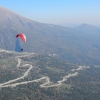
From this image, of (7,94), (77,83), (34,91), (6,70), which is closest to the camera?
(7,94)

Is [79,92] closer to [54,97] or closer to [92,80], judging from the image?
[54,97]

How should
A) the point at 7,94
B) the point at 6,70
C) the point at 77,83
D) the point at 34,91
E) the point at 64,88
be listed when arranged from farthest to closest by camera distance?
1. the point at 6,70
2. the point at 77,83
3. the point at 64,88
4. the point at 34,91
5. the point at 7,94

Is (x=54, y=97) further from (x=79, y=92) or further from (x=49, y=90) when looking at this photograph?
(x=79, y=92)

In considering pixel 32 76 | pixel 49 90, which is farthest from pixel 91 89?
pixel 32 76

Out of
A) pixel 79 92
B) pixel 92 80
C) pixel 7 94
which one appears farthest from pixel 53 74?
pixel 7 94

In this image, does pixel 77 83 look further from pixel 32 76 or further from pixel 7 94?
pixel 7 94

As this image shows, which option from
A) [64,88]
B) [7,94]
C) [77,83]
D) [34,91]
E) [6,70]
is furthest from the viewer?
[6,70]

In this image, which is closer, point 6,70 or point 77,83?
point 77,83

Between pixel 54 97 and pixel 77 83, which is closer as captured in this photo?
pixel 54 97

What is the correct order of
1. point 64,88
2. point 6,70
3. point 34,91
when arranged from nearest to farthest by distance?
point 34,91 → point 64,88 → point 6,70
